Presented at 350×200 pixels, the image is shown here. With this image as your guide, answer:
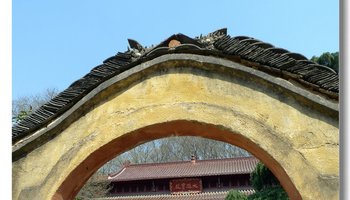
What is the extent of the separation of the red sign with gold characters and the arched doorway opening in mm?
20149

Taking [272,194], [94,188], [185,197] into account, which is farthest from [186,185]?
[272,194]

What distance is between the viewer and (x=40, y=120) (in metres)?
3.82

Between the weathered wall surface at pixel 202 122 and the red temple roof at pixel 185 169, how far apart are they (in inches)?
760

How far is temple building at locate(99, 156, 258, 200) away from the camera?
2319 cm

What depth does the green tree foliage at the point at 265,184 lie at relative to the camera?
12.9m

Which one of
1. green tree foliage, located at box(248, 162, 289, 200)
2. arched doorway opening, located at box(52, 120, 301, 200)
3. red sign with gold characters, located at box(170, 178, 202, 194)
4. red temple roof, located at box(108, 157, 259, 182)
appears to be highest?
red temple roof, located at box(108, 157, 259, 182)

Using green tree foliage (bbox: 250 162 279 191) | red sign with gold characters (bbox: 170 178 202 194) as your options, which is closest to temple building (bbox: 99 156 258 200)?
red sign with gold characters (bbox: 170 178 202 194)

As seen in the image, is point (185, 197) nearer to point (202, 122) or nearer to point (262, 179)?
point (262, 179)

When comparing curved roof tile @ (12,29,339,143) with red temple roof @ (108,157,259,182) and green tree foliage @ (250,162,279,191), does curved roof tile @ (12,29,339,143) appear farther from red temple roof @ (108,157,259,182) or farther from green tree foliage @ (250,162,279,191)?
red temple roof @ (108,157,259,182)

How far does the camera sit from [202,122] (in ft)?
11.4

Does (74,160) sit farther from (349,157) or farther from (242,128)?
(349,157)
